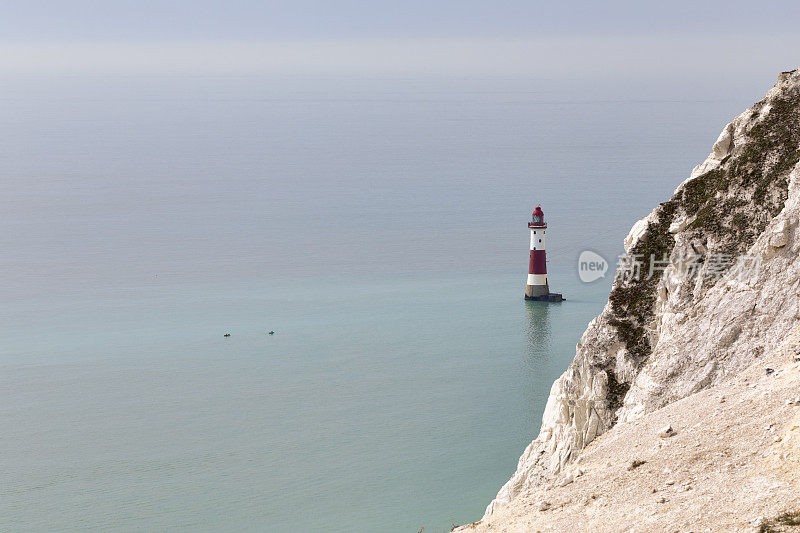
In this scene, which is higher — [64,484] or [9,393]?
[9,393]

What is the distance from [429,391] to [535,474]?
21.5 m

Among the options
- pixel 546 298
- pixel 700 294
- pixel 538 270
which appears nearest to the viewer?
pixel 700 294

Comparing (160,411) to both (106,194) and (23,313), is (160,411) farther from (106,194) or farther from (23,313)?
(106,194)

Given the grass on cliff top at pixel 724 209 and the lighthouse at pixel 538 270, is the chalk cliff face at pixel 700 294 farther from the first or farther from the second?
the lighthouse at pixel 538 270

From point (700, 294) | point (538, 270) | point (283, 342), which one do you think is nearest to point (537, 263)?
point (538, 270)

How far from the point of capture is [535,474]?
16891 millimetres

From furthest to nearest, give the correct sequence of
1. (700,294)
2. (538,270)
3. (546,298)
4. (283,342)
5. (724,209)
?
(538,270) → (546,298) → (283,342) → (724,209) → (700,294)

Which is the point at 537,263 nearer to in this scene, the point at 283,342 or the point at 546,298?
the point at 546,298

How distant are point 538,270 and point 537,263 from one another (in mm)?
390

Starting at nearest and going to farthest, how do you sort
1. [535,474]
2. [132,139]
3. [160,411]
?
1. [535,474]
2. [160,411]
3. [132,139]

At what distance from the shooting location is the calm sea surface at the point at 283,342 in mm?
28562

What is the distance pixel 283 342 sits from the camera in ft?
152

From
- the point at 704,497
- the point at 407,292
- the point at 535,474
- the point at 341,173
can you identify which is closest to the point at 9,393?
the point at 407,292

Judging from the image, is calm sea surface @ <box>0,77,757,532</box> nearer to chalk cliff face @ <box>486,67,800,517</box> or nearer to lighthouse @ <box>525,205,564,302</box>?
lighthouse @ <box>525,205,564,302</box>
